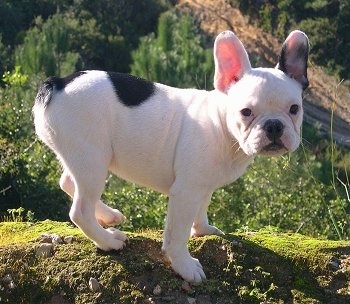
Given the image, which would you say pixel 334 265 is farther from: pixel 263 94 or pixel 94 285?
pixel 94 285

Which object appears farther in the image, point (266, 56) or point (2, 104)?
point (266, 56)

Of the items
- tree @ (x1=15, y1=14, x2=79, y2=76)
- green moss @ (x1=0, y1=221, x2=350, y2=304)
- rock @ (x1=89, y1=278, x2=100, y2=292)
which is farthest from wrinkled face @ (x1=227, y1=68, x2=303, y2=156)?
tree @ (x1=15, y1=14, x2=79, y2=76)

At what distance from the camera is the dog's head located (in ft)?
13.5

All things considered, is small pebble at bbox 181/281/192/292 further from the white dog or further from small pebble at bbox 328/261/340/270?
small pebble at bbox 328/261/340/270

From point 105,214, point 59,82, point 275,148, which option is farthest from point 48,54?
point 275,148

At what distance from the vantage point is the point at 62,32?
25.0 meters

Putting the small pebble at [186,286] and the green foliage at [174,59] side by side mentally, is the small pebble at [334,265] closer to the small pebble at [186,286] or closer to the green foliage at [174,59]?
the small pebble at [186,286]

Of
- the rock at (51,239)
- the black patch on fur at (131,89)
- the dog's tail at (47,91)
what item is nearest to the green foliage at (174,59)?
the rock at (51,239)

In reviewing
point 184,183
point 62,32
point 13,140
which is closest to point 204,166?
point 184,183

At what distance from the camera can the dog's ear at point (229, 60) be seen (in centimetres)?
439

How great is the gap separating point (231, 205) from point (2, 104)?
149 inches

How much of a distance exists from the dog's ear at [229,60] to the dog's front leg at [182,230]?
66 centimetres

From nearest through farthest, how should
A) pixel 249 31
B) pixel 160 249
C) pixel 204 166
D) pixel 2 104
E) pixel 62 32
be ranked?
pixel 204 166
pixel 160 249
pixel 2 104
pixel 62 32
pixel 249 31

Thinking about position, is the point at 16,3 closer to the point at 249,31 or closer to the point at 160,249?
the point at 249,31
